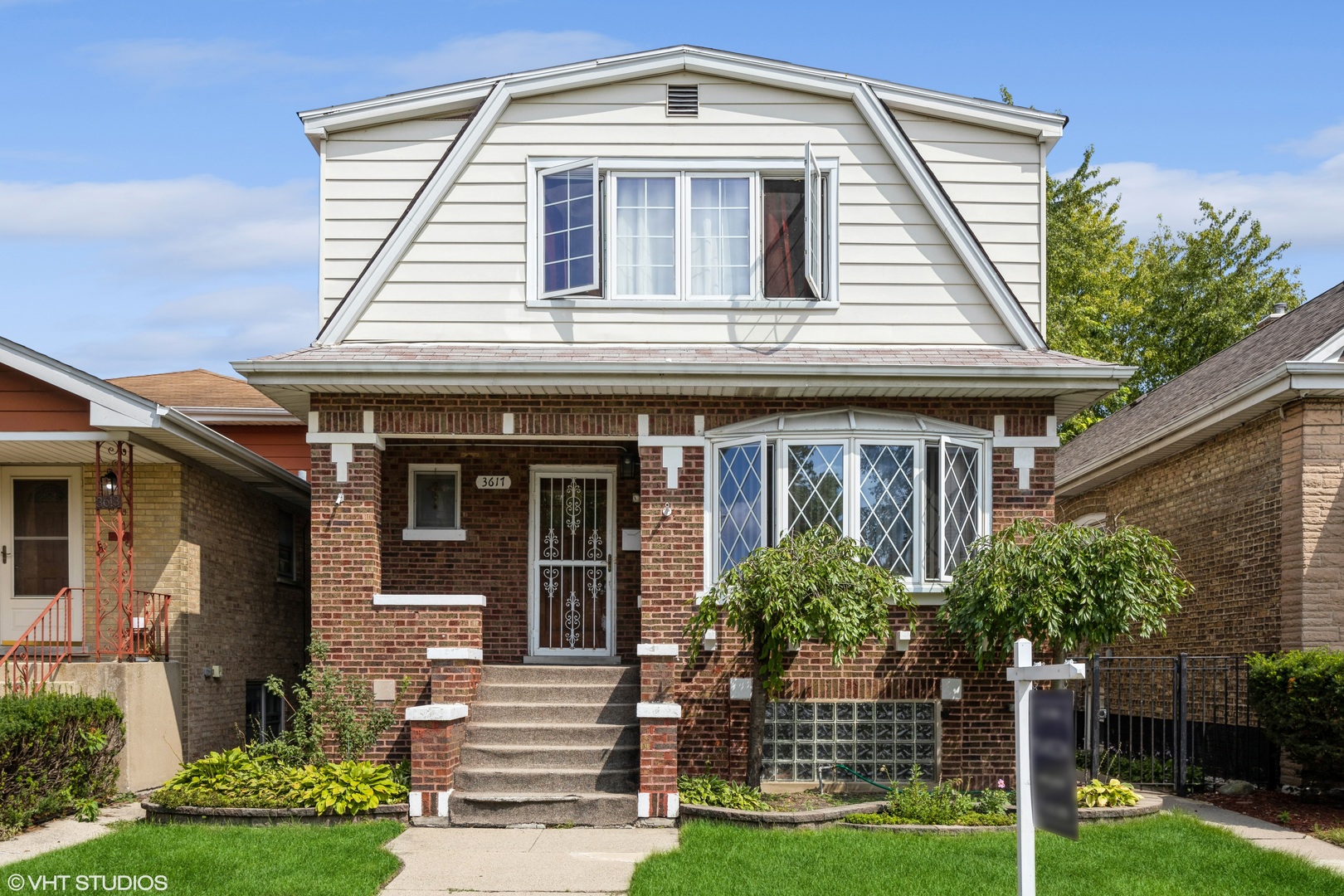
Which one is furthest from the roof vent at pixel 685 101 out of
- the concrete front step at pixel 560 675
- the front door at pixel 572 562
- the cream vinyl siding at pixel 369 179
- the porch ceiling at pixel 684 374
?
the concrete front step at pixel 560 675

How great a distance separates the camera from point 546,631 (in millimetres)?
14414

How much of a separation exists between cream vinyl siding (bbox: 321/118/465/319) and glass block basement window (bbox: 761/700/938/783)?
6365 millimetres

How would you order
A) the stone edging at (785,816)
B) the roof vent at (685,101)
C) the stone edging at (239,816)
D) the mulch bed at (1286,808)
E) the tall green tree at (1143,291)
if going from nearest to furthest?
the stone edging at (785,816)
the stone edging at (239,816)
the mulch bed at (1286,808)
the roof vent at (685,101)
the tall green tree at (1143,291)

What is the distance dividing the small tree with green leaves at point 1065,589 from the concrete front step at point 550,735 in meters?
3.24

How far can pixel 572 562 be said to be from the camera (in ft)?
47.5

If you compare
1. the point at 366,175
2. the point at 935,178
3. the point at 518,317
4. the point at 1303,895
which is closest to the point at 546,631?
the point at 518,317

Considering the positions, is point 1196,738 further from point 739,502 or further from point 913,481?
point 739,502

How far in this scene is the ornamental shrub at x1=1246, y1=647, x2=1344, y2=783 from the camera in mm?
11508

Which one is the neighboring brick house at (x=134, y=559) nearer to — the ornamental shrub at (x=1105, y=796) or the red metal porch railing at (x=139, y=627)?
the red metal porch railing at (x=139, y=627)

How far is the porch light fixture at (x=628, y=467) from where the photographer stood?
47.4 ft

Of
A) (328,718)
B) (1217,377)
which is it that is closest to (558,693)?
(328,718)

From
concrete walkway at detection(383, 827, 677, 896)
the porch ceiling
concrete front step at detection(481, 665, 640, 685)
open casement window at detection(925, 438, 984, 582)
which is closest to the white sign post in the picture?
concrete walkway at detection(383, 827, 677, 896)

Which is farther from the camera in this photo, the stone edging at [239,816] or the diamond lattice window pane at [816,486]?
the diamond lattice window pane at [816,486]

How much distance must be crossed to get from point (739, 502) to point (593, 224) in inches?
125
